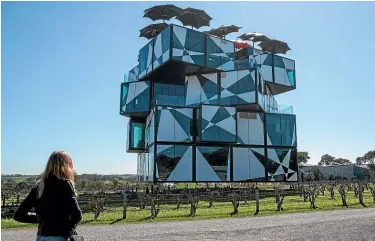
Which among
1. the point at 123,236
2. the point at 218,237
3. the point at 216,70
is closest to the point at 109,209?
the point at 123,236

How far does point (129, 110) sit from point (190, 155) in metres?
9.20

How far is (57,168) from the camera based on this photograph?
3.70 m

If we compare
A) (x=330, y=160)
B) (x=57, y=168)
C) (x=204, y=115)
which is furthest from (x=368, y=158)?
(x=57, y=168)

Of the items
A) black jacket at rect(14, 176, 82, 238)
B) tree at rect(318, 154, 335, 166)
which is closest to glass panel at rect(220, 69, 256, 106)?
black jacket at rect(14, 176, 82, 238)

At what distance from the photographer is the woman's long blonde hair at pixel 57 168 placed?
12.1 ft

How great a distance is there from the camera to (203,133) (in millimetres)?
36031

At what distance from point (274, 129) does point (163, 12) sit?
17.1 meters

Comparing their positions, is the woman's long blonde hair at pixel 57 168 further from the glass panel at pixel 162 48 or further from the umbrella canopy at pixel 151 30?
the umbrella canopy at pixel 151 30

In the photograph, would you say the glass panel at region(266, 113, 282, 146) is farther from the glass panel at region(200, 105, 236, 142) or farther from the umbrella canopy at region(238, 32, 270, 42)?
the umbrella canopy at region(238, 32, 270, 42)

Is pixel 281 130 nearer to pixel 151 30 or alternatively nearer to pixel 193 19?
pixel 193 19

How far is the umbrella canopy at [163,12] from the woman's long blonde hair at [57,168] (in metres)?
37.7

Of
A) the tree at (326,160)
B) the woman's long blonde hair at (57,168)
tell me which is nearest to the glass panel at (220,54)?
the woman's long blonde hair at (57,168)

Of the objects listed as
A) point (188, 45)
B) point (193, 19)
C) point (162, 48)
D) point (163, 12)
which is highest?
point (163, 12)

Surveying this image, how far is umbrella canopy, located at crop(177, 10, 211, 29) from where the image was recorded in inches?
1588
